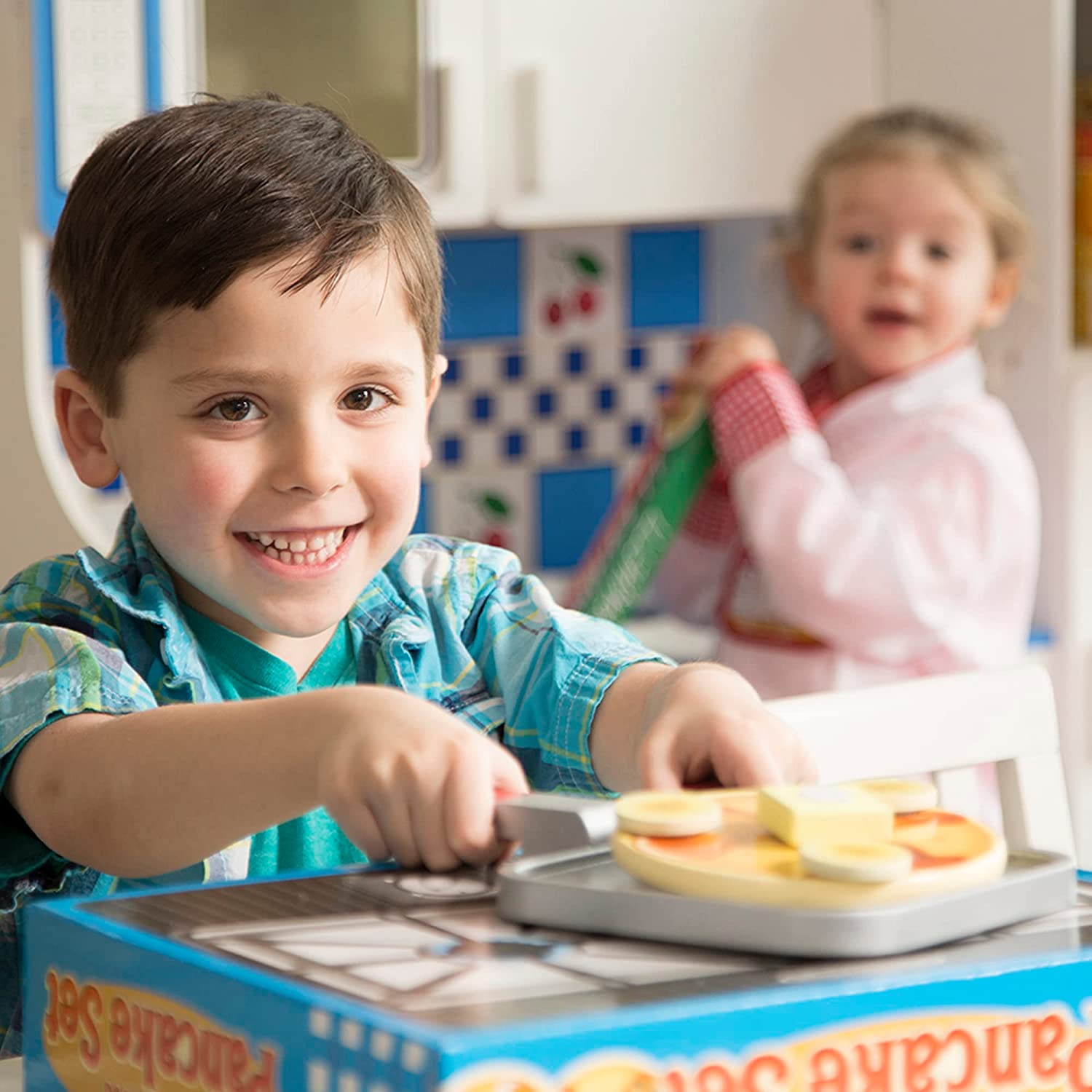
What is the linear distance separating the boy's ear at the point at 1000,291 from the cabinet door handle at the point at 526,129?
57cm

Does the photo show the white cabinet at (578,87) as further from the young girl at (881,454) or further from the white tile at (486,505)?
the white tile at (486,505)

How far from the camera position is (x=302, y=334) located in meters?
0.82

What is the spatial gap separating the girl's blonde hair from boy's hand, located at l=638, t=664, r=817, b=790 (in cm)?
155

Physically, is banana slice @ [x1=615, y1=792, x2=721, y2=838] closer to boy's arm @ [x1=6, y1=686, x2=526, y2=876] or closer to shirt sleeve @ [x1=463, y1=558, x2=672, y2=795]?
boy's arm @ [x1=6, y1=686, x2=526, y2=876]

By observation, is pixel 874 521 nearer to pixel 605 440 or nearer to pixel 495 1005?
pixel 605 440

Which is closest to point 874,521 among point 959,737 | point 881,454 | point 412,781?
point 881,454

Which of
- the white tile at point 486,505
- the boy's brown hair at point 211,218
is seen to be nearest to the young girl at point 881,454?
the white tile at point 486,505

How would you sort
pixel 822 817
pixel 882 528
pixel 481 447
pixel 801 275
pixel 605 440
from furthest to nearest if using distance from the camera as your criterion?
1. pixel 605 440
2. pixel 481 447
3. pixel 801 275
4. pixel 882 528
5. pixel 822 817

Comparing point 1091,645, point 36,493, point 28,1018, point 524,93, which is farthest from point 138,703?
point 1091,645

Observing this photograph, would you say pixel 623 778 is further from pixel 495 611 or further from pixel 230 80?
pixel 230 80

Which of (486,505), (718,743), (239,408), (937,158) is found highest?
(937,158)

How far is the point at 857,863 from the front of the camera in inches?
17.8

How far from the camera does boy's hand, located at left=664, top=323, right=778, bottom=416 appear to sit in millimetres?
2129

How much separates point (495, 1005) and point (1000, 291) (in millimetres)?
1959
